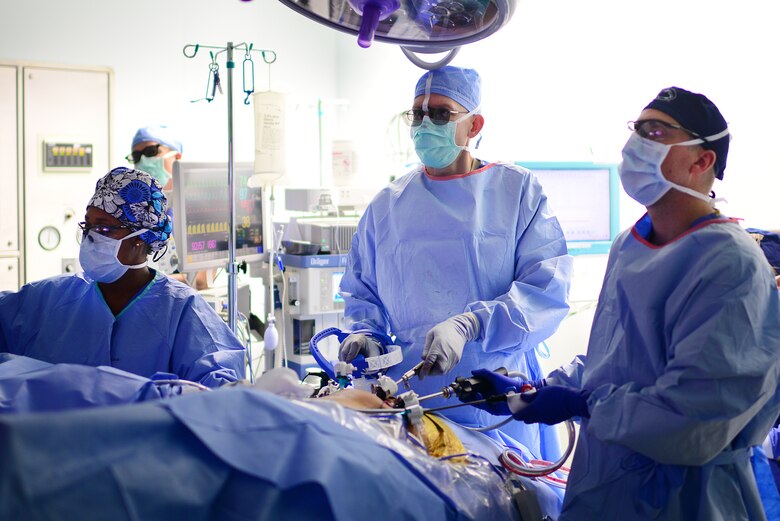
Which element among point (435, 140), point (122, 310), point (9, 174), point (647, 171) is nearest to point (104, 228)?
point (122, 310)

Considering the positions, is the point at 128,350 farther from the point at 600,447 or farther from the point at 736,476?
the point at 736,476

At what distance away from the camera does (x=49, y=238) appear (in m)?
4.77

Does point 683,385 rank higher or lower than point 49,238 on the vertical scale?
lower

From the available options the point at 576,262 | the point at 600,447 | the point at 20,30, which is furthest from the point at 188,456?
the point at 20,30

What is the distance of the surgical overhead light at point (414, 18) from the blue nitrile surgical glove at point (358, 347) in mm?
754

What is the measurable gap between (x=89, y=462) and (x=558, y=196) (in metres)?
2.98

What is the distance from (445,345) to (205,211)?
167cm

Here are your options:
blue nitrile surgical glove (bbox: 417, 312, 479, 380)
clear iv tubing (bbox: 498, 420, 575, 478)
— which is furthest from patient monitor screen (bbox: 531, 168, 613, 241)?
clear iv tubing (bbox: 498, 420, 575, 478)

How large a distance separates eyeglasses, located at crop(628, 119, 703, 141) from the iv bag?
6.85ft

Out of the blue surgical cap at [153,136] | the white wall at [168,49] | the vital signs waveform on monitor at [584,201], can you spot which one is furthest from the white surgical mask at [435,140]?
the white wall at [168,49]

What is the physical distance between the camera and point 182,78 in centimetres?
567

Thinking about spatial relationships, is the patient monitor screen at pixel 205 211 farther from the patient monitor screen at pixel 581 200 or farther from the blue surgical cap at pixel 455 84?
the patient monitor screen at pixel 581 200

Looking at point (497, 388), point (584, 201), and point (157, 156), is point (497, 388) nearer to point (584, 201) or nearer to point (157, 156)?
point (584, 201)

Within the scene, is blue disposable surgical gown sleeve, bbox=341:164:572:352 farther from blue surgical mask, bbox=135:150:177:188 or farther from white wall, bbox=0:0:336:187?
white wall, bbox=0:0:336:187
